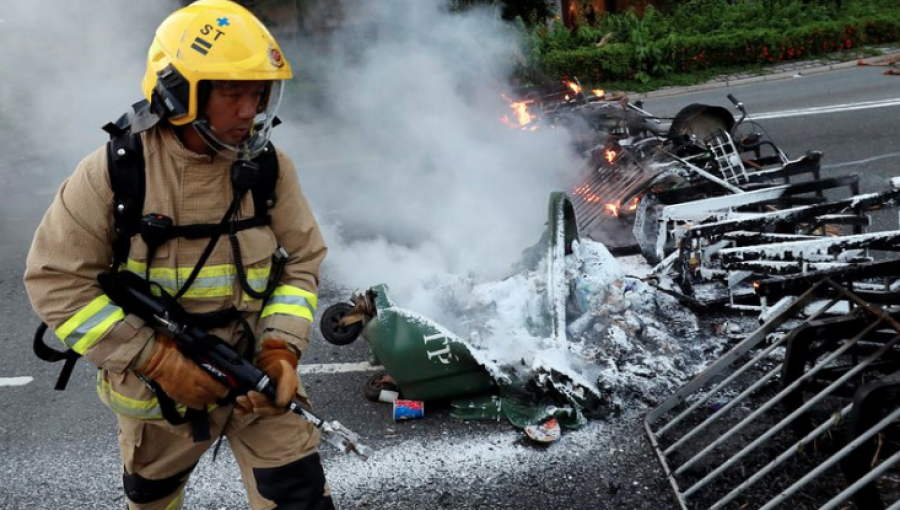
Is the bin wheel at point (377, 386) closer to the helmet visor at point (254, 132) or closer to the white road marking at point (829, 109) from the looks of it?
the helmet visor at point (254, 132)

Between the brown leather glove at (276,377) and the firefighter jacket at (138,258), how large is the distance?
49 mm

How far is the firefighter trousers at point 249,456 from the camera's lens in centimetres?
242

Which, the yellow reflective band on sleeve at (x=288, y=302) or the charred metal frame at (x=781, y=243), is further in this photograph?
the charred metal frame at (x=781, y=243)

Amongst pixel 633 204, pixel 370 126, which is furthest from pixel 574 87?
pixel 370 126

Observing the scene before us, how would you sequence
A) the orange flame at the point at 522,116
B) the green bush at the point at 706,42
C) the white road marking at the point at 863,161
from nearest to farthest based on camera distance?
the orange flame at the point at 522,116
the white road marking at the point at 863,161
the green bush at the point at 706,42

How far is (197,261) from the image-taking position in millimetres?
2293

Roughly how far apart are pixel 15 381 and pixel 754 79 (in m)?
11.8

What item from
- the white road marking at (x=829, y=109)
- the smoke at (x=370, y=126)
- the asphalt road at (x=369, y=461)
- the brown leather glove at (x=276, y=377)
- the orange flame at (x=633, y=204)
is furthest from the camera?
the white road marking at (x=829, y=109)

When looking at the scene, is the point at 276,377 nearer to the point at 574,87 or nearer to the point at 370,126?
the point at 574,87

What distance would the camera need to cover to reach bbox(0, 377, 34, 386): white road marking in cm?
472

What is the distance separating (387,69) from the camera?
344 inches

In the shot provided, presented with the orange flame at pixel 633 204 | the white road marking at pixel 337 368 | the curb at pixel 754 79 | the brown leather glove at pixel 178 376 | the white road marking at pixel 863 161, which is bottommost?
the curb at pixel 754 79

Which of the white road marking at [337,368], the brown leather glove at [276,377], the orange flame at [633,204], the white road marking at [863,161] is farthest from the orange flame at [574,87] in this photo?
the brown leather glove at [276,377]

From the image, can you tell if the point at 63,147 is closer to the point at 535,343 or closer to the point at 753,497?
the point at 535,343
